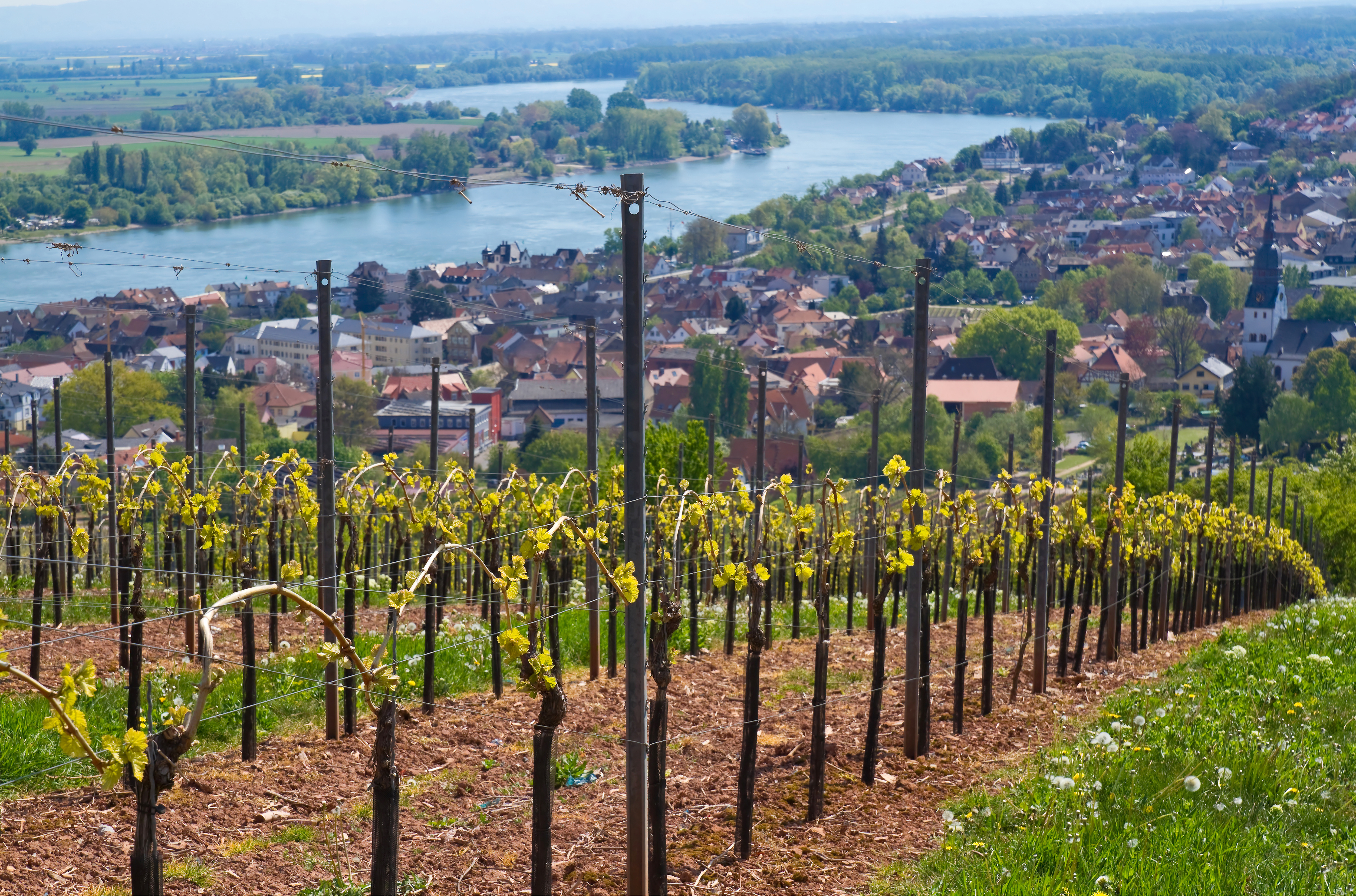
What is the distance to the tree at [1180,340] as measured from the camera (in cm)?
8619

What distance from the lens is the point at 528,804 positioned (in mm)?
6473

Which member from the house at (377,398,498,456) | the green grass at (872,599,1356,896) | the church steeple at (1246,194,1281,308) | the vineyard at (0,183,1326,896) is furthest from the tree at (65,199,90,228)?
the green grass at (872,599,1356,896)

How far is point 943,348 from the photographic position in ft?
278

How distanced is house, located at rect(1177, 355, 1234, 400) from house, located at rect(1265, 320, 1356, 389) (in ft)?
10.1

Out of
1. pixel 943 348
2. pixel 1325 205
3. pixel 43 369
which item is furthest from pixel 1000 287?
pixel 43 369

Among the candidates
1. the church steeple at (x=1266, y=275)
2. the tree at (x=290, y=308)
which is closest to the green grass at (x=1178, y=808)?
the tree at (x=290, y=308)

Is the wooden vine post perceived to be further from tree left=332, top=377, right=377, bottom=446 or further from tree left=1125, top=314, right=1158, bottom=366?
tree left=1125, top=314, right=1158, bottom=366

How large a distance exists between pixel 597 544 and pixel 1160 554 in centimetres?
630

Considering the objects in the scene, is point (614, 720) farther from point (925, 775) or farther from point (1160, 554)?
point (1160, 554)

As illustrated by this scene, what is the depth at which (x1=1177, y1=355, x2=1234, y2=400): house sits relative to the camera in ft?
261

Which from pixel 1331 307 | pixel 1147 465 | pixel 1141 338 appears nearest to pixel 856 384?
pixel 1141 338

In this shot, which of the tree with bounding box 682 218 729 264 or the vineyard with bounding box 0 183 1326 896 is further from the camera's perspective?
the tree with bounding box 682 218 729 264

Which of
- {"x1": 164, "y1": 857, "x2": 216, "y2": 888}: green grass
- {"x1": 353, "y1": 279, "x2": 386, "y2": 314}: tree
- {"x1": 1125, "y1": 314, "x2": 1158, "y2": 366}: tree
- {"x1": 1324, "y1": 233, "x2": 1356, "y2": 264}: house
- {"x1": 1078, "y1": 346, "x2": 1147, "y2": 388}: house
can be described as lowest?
{"x1": 1078, "y1": 346, "x2": 1147, "y2": 388}: house

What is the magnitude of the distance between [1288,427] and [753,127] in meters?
115
